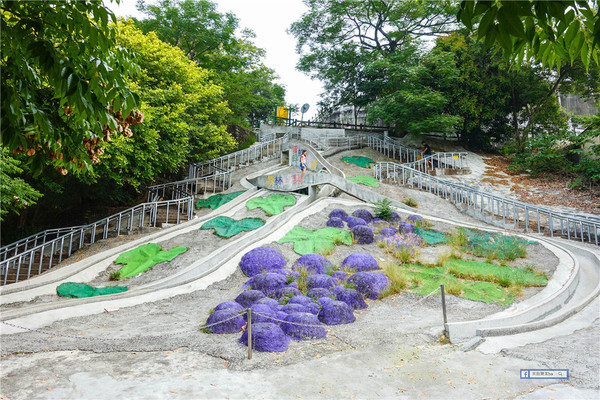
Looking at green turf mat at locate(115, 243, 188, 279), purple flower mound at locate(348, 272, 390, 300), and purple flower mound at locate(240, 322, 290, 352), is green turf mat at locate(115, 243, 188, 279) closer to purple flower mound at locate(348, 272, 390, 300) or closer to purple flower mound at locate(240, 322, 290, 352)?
purple flower mound at locate(348, 272, 390, 300)

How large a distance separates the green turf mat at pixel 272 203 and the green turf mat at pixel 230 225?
44.9 inches

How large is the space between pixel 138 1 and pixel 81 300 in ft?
90.0

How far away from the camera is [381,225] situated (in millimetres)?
12750

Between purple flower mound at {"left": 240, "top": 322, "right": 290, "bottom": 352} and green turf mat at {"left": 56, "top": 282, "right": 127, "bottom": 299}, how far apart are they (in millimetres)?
5224

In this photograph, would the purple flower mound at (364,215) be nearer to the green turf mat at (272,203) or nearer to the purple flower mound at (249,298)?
the green turf mat at (272,203)

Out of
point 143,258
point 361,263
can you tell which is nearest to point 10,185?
point 143,258

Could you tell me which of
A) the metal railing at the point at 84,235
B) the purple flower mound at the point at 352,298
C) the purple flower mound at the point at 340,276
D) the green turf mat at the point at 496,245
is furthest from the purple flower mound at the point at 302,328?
the metal railing at the point at 84,235

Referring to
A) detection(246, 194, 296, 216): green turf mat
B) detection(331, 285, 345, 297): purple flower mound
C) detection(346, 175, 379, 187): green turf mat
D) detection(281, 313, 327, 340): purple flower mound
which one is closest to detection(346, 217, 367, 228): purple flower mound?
detection(246, 194, 296, 216): green turf mat

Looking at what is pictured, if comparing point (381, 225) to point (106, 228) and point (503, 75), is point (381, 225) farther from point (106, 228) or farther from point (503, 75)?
point (503, 75)

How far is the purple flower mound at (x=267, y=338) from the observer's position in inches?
212

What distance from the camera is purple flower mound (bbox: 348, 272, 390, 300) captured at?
26.2ft

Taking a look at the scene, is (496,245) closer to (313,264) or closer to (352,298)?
(313,264)

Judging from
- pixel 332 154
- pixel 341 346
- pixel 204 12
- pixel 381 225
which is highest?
pixel 204 12

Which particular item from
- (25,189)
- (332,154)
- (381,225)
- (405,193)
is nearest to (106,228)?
(25,189)
